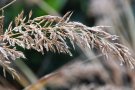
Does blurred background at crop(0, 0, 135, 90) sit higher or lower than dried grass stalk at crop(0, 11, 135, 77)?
higher

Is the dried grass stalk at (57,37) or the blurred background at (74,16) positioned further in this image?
the blurred background at (74,16)

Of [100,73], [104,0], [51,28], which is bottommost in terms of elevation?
[100,73]

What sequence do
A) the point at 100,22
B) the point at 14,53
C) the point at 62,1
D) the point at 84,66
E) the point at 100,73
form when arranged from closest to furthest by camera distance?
the point at 14,53 < the point at 84,66 < the point at 100,73 < the point at 100,22 < the point at 62,1

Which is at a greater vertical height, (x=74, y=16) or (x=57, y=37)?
(x=74, y=16)

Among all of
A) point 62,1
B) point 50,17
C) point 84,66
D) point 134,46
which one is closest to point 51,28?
point 50,17

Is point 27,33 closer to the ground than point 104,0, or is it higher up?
closer to the ground

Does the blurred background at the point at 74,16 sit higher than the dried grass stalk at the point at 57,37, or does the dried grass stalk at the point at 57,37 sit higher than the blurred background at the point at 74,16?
the blurred background at the point at 74,16

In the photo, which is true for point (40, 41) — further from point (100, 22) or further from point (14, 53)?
point (100, 22)

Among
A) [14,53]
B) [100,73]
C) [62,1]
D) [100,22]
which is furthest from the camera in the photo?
[62,1]

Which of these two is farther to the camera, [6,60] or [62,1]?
[62,1]

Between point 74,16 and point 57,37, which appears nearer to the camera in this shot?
point 57,37

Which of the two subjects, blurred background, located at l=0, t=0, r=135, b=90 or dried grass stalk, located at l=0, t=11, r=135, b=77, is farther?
blurred background, located at l=0, t=0, r=135, b=90
